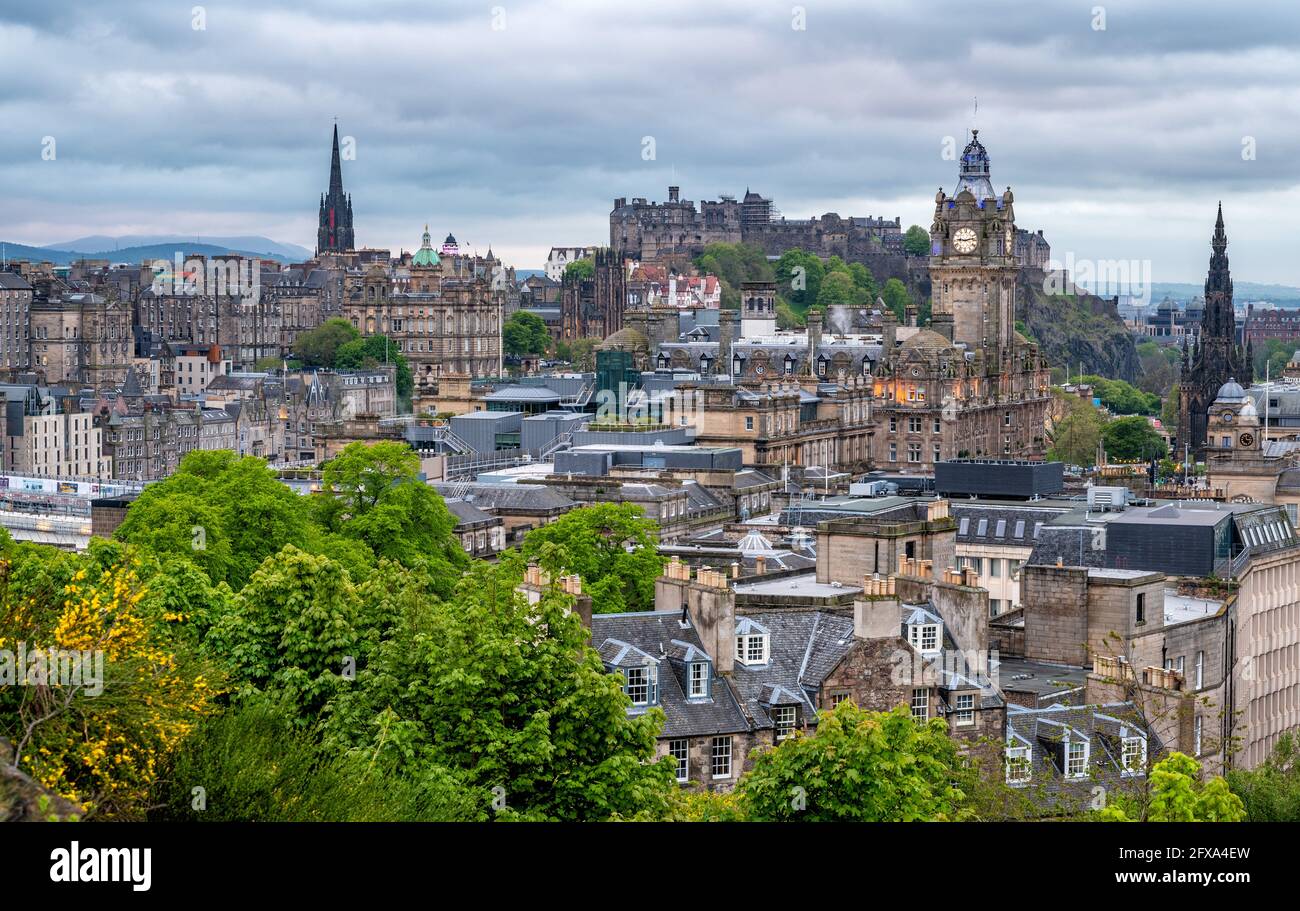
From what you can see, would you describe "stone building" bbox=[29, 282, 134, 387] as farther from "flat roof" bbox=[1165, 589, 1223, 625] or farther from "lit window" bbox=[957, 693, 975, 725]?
"lit window" bbox=[957, 693, 975, 725]

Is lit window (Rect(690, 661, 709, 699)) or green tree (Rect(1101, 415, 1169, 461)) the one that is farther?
green tree (Rect(1101, 415, 1169, 461))

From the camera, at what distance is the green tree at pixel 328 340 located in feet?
638

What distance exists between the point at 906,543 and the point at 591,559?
452 inches

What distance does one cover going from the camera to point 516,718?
1176 inches

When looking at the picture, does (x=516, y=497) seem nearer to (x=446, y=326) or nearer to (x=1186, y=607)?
(x=1186, y=607)

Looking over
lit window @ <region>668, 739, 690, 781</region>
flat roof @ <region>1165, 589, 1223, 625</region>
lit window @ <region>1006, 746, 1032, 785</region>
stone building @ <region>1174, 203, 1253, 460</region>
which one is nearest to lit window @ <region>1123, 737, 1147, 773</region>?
lit window @ <region>1006, 746, 1032, 785</region>

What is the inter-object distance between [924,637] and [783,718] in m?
3.23

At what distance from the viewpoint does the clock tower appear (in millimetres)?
133000

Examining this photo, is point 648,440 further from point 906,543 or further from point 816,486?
point 906,543

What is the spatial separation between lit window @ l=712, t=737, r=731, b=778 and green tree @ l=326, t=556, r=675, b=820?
175 inches

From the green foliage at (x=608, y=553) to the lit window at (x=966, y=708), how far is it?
42.1ft

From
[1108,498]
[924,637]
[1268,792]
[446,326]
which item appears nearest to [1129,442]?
[1108,498]

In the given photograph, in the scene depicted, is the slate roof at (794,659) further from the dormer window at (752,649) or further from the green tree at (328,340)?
the green tree at (328,340)
